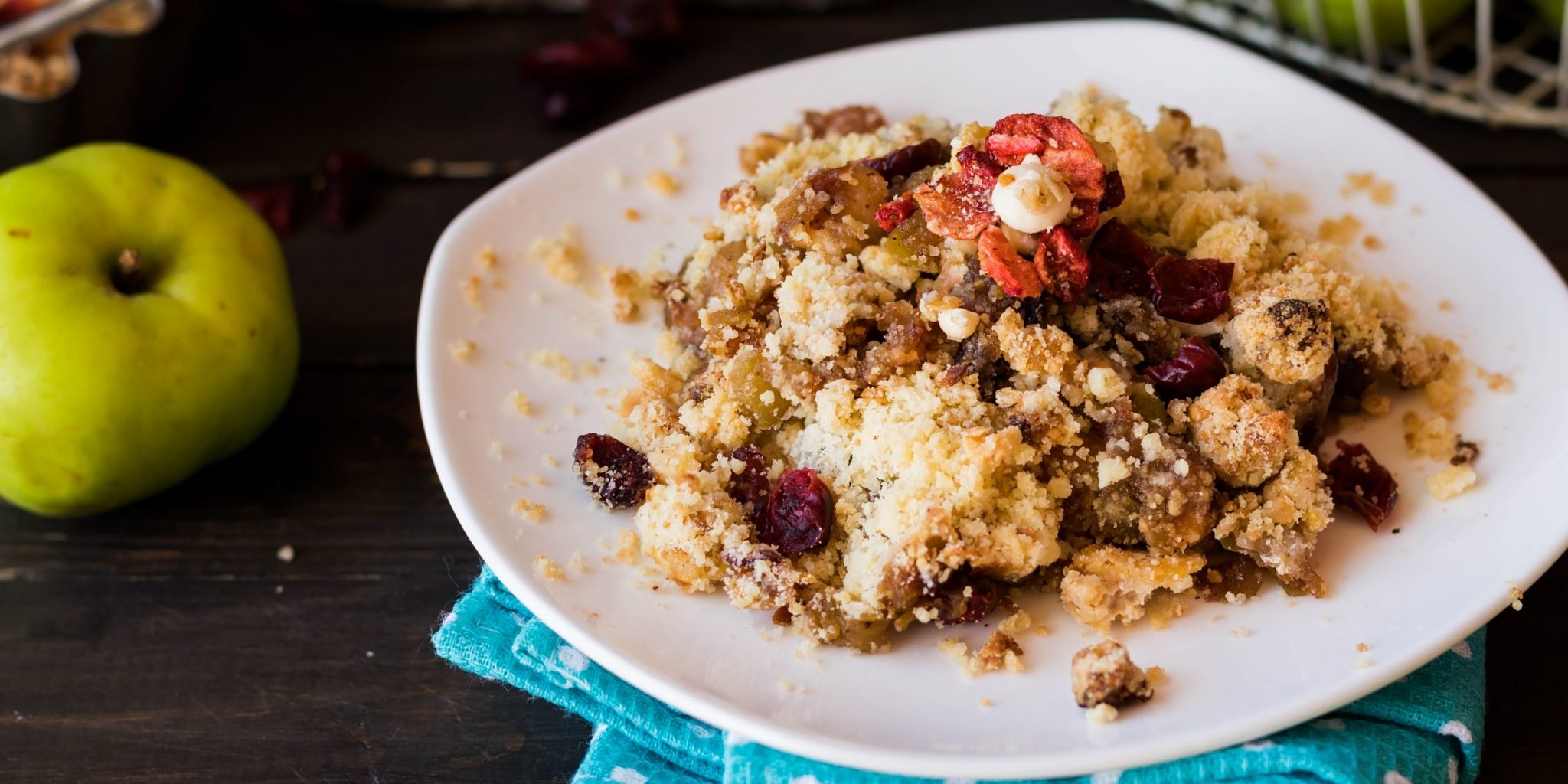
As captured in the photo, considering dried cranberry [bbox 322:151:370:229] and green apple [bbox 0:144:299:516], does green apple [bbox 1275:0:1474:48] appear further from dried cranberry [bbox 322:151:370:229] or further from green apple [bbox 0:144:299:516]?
green apple [bbox 0:144:299:516]

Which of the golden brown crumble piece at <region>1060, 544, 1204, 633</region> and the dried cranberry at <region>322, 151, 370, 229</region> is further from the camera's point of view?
the dried cranberry at <region>322, 151, 370, 229</region>

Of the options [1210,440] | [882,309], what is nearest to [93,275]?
[882,309]

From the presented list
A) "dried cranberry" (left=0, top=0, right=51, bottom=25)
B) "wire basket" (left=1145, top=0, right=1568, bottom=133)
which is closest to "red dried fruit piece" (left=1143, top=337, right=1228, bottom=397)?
"wire basket" (left=1145, top=0, right=1568, bottom=133)

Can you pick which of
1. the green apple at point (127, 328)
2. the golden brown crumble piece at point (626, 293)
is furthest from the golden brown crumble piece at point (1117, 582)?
the green apple at point (127, 328)

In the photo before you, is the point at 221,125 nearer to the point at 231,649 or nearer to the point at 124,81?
the point at 124,81

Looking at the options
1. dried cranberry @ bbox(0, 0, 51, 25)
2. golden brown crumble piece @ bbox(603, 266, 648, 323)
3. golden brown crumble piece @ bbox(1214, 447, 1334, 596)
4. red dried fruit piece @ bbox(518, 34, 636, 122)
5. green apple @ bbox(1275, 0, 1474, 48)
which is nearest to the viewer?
golden brown crumble piece @ bbox(1214, 447, 1334, 596)

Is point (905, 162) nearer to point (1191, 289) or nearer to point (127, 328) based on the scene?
point (1191, 289)
